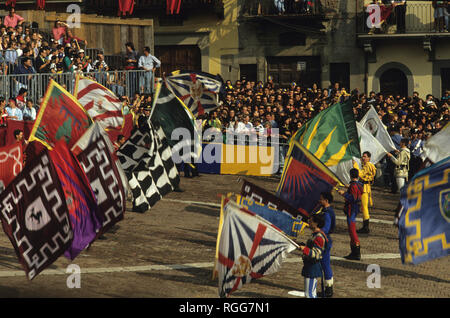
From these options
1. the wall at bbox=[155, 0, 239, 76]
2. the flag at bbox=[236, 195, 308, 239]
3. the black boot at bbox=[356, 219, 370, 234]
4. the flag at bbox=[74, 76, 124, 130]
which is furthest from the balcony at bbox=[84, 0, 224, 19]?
the flag at bbox=[236, 195, 308, 239]

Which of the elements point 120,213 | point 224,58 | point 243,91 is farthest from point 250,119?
point 120,213

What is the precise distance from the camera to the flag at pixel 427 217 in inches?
442

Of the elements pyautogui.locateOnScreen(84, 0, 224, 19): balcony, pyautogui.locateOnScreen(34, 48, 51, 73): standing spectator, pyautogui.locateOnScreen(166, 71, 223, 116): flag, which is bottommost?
pyautogui.locateOnScreen(166, 71, 223, 116): flag

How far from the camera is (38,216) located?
39.9ft

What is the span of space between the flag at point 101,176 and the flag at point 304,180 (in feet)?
10.2

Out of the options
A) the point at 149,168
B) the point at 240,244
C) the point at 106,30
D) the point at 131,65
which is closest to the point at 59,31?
the point at 131,65

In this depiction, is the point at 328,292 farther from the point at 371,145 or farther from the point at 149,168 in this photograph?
the point at 371,145

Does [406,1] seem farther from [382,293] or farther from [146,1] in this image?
[382,293]

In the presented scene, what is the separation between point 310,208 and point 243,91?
15.8 meters

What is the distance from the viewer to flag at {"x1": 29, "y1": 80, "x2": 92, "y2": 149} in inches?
577

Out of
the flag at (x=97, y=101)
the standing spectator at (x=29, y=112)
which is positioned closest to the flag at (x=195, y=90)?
the flag at (x=97, y=101)

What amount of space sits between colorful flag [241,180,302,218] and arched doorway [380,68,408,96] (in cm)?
2230

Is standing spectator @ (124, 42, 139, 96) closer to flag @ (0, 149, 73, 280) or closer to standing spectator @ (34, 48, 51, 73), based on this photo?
standing spectator @ (34, 48, 51, 73)

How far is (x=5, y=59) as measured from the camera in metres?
24.2
